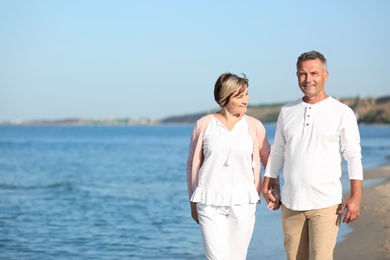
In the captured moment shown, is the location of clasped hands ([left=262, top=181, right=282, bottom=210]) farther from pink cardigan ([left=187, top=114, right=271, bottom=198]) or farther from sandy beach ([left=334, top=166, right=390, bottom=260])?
sandy beach ([left=334, top=166, right=390, bottom=260])

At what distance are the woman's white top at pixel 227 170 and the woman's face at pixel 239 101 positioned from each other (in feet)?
0.42

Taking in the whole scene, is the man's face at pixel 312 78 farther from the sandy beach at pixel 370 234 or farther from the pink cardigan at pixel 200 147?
the sandy beach at pixel 370 234

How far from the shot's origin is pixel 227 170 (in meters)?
5.13

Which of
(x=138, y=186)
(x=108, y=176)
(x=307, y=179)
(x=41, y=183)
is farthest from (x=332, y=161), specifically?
(x=108, y=176)

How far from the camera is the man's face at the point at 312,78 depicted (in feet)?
16.4

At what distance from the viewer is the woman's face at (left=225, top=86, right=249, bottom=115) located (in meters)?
5.14

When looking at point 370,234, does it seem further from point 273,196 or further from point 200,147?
point 200,147

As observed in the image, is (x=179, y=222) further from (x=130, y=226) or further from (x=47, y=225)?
(x=47, y=225)

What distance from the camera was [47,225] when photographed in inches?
621

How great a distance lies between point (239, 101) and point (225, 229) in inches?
37.3

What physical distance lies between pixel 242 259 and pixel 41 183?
2633 centimetres

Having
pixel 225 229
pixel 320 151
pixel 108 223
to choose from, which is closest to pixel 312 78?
pixel 320 151

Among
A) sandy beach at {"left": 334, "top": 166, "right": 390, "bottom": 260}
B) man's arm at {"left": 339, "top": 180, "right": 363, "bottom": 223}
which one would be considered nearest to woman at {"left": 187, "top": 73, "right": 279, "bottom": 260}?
man's arm at {"left": 339, "top": 180, "right": 363, "bottom": 223}

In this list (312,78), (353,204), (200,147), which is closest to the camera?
(353,204)
